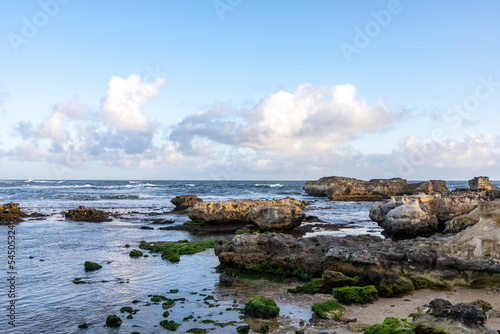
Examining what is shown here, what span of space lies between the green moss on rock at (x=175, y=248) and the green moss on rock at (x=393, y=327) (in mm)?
9516

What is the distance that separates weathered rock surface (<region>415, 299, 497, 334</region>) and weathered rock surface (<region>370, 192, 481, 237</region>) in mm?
13966

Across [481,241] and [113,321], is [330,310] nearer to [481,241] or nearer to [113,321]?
[113,321]

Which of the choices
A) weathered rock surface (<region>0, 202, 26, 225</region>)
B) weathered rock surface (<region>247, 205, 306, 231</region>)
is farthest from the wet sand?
weathered rock surface (<region>0, 202, 26, 225</region>)

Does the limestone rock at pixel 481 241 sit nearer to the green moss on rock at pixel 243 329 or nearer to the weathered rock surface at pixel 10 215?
the green moss on rock at pixel 243 329

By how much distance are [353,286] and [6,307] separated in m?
Result: 9.51

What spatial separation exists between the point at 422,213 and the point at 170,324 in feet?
54.8

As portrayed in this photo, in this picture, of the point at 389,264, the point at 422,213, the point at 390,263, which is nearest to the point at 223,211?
the point at 422,213

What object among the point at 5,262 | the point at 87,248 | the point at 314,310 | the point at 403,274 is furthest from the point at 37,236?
the point at 403,274

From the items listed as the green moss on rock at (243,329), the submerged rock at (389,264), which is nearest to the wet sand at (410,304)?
the submerged rock at (389,264)

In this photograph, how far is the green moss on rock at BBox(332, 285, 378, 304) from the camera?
941 centimetres

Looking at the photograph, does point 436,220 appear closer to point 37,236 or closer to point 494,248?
point 494,248

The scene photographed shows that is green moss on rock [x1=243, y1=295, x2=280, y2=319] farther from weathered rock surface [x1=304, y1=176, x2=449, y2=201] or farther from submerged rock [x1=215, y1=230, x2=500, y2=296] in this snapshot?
weathered rock surface [x1=304, y1=176, x2=449, y2=201]

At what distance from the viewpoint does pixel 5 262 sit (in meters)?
14.5

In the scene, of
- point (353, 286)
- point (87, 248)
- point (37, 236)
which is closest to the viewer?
point (353, 286)
